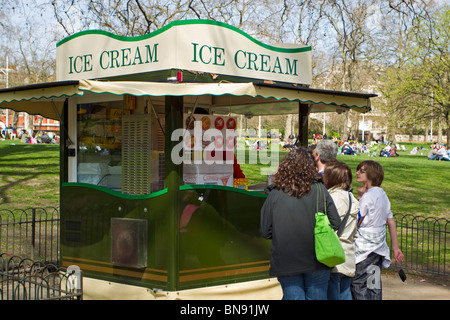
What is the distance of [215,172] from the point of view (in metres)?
6.19

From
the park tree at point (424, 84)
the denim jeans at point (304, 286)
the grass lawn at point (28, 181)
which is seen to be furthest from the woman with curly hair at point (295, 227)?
the park tree at point (424, 84)

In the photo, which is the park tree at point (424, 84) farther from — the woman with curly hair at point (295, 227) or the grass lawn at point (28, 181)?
the woman with curly hair at point (295, 227)

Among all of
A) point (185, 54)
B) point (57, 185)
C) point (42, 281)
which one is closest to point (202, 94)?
point (185, 54)

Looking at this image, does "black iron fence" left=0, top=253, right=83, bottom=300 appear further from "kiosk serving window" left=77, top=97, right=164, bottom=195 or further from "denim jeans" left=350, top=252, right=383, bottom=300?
"denim jeans" left=350, top=252, right=383, bottom=300

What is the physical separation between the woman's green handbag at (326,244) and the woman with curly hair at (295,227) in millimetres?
60

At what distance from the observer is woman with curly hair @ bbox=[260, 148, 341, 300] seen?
3.90m

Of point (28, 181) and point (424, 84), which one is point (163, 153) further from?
point (424, 84)

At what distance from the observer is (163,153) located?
20.2 ft

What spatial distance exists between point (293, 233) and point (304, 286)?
45 centimetres

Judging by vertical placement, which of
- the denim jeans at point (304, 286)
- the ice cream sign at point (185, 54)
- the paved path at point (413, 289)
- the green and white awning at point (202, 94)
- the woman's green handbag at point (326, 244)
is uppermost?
the ice cream sign at point (185, 54)

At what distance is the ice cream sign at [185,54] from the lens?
543cm

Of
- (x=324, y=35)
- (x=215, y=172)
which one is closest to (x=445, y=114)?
(x=324, y=35)

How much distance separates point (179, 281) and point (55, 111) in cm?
277

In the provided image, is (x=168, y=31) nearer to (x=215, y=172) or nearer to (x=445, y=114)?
(x=215, y=172)
